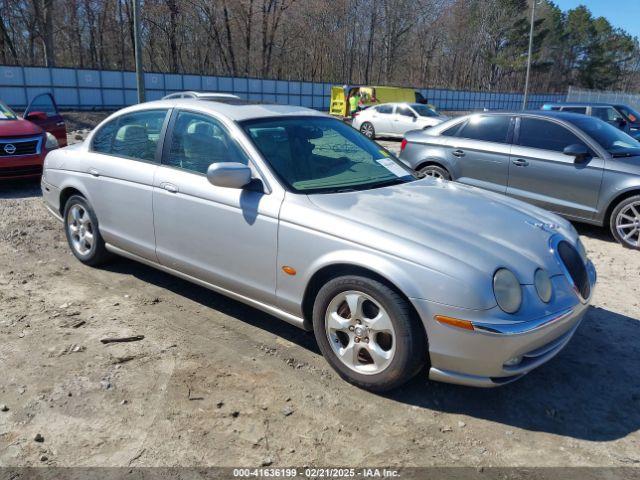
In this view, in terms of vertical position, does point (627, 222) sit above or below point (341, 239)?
below

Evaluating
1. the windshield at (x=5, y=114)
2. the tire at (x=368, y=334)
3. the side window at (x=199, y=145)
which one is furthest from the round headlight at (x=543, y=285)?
the windshield at (x=5, y=114)

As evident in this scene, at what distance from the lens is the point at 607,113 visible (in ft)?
51.4

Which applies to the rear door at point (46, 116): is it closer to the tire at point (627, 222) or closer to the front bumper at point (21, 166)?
the front bumper at point (21, 166)

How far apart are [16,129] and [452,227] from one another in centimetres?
819

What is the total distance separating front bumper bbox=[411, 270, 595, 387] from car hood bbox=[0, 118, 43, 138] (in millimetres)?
8123

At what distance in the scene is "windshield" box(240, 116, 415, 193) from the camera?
3.84m

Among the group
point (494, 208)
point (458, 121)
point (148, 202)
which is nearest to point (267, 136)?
point (148, 202)

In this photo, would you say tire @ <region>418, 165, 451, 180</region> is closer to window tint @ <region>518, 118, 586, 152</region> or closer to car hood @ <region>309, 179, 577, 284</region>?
window tint @ <region>518, 118, 586, 152</region>

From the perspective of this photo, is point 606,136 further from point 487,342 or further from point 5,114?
point 5,114

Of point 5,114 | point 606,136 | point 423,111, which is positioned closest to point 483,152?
point 606,136

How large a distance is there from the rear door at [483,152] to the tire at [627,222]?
4.73ft

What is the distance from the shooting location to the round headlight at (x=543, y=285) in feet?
10.0

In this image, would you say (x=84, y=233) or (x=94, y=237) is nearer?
(x=94, y=237)

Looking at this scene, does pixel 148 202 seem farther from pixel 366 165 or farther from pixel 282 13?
pixel 282 13
